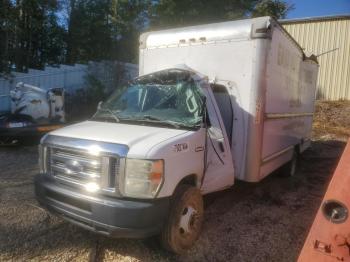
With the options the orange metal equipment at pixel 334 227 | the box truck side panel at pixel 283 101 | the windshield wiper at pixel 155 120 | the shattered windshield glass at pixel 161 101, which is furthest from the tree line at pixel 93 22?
the orange metal equipment at pixel 334 227

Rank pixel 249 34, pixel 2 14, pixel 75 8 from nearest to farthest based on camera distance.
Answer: pixel 249 34 → pixel 2 14 → pixel 75 8

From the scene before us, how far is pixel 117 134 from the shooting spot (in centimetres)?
367

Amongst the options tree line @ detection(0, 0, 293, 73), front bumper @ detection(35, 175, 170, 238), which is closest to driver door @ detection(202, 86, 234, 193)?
front bumper @ detection(35, 175, 170, 238)

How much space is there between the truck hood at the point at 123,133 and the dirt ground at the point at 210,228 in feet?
4.21

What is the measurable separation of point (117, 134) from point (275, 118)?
310 centimetres

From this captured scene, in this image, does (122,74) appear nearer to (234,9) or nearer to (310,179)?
(234,9)

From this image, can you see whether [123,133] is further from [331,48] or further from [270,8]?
[270,8]

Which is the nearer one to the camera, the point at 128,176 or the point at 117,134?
the point at 128,176

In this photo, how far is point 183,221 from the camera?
384cm

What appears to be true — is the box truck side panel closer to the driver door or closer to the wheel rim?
the driver door

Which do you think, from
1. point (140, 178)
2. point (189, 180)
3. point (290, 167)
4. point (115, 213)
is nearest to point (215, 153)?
point (189, 180)

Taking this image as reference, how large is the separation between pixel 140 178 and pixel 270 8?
1996cm

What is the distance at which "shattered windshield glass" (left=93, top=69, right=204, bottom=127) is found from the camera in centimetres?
417

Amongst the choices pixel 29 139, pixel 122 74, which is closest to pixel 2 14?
pixel 122 74
